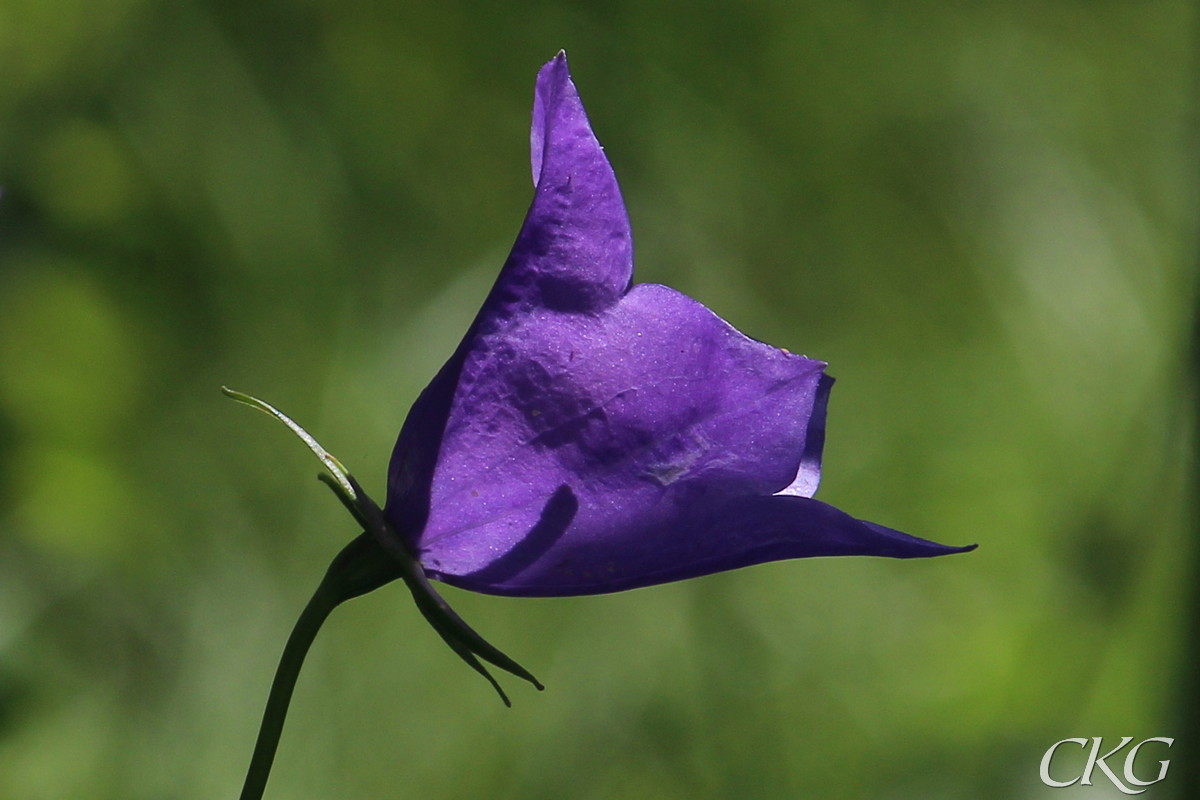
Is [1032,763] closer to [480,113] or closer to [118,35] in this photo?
[480,113]

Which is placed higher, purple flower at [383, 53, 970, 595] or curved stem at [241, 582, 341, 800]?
purple flower at [383, 53, 970, 595]

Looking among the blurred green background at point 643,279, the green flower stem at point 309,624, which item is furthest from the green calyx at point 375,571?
the blurred green background at point 643,279

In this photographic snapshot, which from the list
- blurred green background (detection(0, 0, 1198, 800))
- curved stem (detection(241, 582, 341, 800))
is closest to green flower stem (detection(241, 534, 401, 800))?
curved stem (detection(241, 582, 341, 800))

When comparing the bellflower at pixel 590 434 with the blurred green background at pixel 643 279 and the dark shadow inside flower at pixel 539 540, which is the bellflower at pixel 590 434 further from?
the blurred green background at pixel 643 279

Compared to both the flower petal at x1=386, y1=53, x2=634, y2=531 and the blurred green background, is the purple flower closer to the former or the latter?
the flower petal at x1=386, y1=53, x2=634, y2=531

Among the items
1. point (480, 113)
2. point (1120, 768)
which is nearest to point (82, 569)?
point (480, 113)

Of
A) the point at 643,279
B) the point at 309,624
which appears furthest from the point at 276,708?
the point at 643,279

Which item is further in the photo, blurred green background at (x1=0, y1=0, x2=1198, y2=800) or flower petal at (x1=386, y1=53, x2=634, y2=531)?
blurred green background at (x1=0, y1=0, x2=1198, y2=800)
